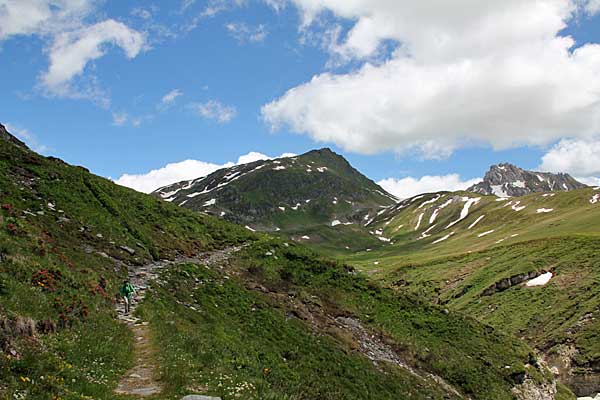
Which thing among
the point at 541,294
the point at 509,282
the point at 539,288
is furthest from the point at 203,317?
the point at 509,282

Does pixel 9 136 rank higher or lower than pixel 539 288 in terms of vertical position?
higher

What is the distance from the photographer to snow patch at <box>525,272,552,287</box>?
114 metres

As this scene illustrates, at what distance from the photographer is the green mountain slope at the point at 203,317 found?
15.9 m

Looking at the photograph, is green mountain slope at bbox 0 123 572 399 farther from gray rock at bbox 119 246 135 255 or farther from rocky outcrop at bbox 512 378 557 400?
rocky outcrop at bbox 512 378 557 400

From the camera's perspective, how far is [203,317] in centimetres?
2884

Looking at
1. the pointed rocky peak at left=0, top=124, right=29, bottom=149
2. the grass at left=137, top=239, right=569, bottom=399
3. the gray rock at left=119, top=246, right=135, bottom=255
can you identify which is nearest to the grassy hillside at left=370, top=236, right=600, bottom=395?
the grass at left=137, top=239, right=569, bottom=399

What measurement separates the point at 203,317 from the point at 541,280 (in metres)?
113

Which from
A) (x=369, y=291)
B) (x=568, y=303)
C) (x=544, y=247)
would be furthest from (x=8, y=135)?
(x=544, y=247)

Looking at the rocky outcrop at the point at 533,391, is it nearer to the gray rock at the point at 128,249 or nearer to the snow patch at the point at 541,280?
the gray rock at the point at 128,249

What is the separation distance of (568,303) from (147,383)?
362ft

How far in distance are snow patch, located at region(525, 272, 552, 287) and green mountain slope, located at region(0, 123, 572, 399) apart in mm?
73397

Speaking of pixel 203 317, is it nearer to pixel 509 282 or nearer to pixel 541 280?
pixel 509 282

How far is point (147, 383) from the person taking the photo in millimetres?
15375

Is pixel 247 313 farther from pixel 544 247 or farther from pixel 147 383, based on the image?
pixel 544 247
